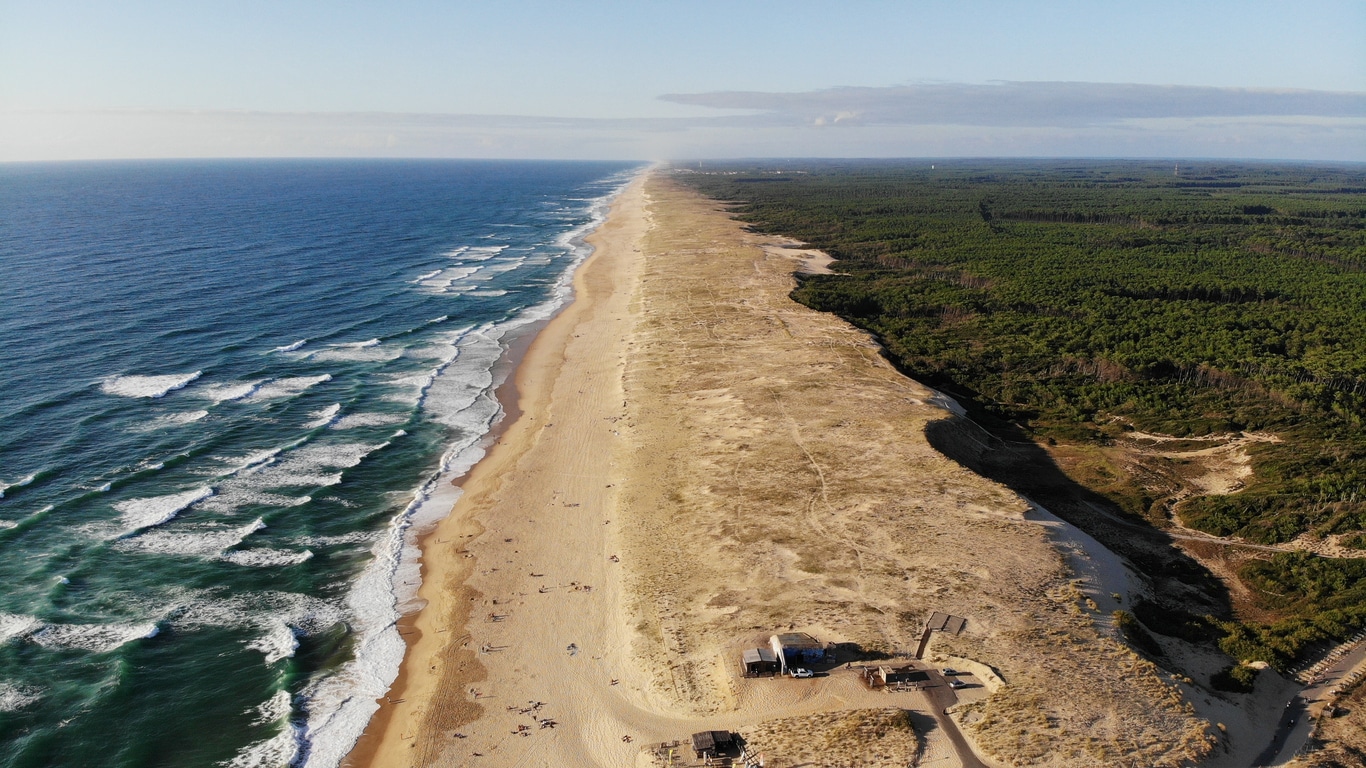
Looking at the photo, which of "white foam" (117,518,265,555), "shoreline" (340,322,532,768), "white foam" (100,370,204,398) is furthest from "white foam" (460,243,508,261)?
"white foam" (117,518,265,555)

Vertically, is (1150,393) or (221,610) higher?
(1150,393)

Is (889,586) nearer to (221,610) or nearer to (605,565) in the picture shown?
(605,565)

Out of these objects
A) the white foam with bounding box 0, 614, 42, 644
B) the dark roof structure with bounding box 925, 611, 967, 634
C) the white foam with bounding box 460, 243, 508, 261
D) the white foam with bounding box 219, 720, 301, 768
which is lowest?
the white foam with bounding box 219, 720, 301, 768

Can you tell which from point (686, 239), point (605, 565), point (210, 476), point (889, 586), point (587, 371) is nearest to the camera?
point (889, 586)

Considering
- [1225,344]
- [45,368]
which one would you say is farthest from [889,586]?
[45,368]

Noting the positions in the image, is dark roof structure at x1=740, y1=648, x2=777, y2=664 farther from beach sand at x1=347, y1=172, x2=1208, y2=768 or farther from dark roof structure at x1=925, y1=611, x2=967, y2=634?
dark roof structure at x1=925, y1=611, x2=967, y2=634

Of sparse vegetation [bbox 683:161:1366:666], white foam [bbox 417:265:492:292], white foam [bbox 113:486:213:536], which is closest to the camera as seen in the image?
sparse vegetation [bbox 683:161:1366:666]

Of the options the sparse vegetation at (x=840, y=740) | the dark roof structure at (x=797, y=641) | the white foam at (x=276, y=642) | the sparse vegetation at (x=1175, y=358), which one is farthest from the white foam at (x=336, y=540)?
the sparse vegetation at (x=1175, y=358)
